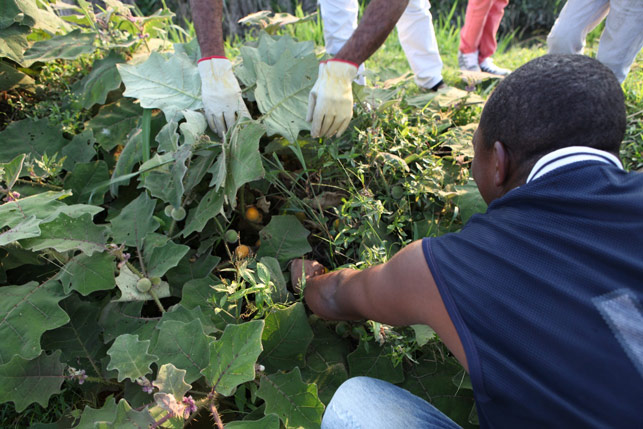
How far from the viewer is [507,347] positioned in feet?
3.00

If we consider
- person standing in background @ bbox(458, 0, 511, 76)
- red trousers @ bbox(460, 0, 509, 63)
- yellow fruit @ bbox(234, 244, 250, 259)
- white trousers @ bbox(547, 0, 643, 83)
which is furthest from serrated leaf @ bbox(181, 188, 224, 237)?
red trousers @ bbox(460, 0, 509, 63)

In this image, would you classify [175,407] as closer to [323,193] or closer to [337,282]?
[337,282]

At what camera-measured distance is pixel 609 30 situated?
8.67ft

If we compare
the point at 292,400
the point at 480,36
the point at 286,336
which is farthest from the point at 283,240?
the point at 480,36

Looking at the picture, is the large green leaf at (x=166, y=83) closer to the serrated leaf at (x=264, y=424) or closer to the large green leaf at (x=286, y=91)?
the large green leaf at (x=286, y=91)

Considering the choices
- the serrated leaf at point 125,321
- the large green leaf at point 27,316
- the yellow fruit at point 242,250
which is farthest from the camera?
the yellow fruit at point 242,250

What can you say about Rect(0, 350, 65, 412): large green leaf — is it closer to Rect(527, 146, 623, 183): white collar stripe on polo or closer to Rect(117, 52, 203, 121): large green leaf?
Rect(117, 52, 203, 121): large green leaf

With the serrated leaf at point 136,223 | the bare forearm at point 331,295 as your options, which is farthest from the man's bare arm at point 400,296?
the serrated leaf at point 136,223

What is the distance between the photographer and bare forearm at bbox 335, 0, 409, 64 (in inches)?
68.9

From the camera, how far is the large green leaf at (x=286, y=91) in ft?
6.25

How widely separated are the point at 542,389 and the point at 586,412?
8 cm

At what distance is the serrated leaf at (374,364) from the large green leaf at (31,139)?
1638 mm

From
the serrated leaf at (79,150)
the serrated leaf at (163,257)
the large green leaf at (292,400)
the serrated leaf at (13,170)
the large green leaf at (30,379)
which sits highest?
the serrated leaf at (13,170)

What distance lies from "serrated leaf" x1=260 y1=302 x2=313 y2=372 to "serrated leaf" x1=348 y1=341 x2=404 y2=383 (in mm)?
193
